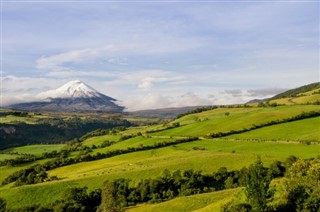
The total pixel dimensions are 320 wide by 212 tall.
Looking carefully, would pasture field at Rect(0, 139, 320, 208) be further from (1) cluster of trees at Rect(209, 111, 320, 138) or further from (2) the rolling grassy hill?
(1) cluster of trees at Rect(209, 111, 320, 138)

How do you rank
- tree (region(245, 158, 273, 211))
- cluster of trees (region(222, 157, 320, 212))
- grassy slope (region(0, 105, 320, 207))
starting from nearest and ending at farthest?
cluster of trees (region(222, 157, 320, 212)), tree (region(245, 158, 273, 211)), grassy slope (region(0, 105, 320, 207))

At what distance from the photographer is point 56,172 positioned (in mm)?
144375

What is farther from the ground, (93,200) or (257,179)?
(257,179)

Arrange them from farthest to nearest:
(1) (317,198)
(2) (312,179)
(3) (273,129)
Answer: (3) (273,129) < (2) (312,179) < (1) (317,198)

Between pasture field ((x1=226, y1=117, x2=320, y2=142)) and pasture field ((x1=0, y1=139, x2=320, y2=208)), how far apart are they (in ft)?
23.8

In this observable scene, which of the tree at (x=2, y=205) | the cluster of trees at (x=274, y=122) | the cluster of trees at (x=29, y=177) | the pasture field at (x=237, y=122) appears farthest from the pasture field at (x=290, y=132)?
the tree at (x=2, y=205)

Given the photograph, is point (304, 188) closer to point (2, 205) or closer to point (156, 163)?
point (156, 163)

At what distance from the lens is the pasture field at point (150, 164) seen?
111 meters

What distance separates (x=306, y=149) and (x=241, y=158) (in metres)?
20.7

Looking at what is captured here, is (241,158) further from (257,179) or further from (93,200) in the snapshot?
(257,179)

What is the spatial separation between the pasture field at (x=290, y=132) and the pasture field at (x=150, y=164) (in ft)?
23.8

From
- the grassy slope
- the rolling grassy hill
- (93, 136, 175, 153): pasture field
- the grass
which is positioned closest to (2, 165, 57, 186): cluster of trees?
the rolling grassy hill

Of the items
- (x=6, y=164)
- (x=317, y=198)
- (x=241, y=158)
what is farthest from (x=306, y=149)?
(x=6, y=164)

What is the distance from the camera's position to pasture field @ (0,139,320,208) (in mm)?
111250
